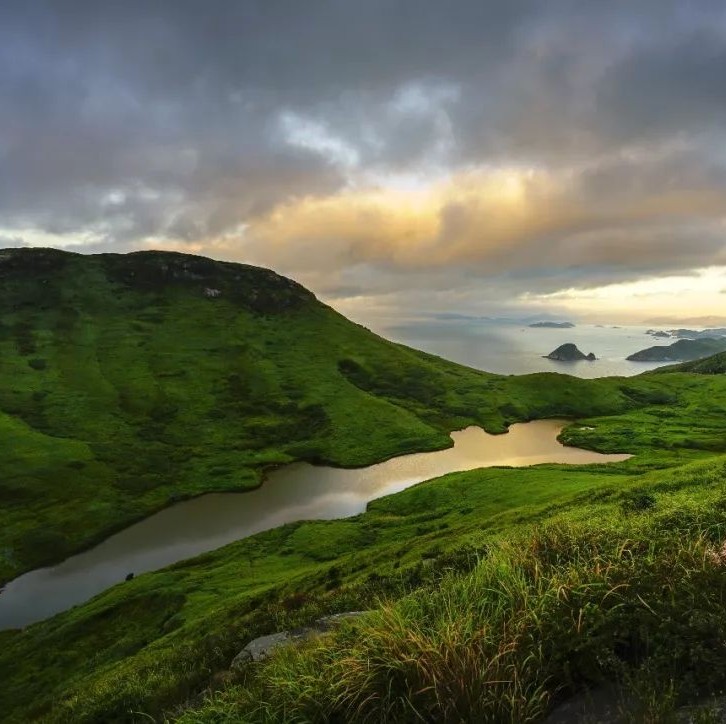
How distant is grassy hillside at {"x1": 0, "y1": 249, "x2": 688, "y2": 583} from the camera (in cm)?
9106

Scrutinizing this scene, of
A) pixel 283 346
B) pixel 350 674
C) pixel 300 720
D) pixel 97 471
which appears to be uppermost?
pixel 283 346

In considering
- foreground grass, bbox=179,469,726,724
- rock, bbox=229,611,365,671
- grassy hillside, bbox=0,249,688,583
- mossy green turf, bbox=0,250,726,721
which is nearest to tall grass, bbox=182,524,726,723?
foreground grass, bbox=179,469,726,724

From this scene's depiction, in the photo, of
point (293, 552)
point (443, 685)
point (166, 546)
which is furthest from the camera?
point (166, 546)

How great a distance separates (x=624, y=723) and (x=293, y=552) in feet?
189

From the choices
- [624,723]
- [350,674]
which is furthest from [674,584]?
[350,674]

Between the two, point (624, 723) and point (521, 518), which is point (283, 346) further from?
point (624, 723)

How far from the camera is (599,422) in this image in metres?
141

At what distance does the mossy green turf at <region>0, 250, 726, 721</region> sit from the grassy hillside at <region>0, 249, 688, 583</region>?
0.63 metres

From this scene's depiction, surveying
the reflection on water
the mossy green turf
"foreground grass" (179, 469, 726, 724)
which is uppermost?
"foreground grass" (179, 469, 726, 724)

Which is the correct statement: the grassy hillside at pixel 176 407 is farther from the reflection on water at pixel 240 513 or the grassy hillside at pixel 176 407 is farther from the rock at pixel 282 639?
the rock at pixel 282 639

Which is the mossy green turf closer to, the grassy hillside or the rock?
the grassy hillside

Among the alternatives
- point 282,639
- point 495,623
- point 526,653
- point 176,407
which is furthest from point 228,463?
point 526,653

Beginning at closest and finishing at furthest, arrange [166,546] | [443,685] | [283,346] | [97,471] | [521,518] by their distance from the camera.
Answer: [443,685], [521,518], [166,546], [97,471], [283,346]

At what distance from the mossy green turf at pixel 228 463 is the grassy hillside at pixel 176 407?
2.06 ft
